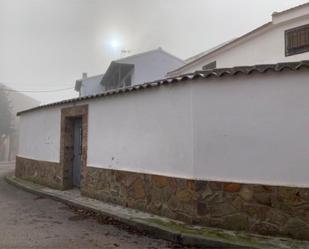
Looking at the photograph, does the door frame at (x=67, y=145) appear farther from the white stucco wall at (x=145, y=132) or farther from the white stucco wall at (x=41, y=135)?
the white stucco wall at (x=145, y=132)

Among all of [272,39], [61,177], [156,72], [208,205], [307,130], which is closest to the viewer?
[307,130]

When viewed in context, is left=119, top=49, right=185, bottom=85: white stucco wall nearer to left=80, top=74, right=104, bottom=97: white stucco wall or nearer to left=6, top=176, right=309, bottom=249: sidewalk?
left=80, top=74, right=104, bottom=97: white stucco wall

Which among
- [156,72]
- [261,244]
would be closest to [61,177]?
[261,244]

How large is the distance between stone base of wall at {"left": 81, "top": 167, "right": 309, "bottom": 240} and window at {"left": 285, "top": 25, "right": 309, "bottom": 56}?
610cm

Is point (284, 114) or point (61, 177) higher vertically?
point (284, 114)

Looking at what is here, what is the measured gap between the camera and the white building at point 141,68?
66.2 ft

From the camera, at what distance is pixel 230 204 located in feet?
17.1

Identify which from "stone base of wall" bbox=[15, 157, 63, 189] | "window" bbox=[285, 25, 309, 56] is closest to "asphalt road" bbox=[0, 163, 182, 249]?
"stone base of wall" bbox=[15, 157, 63, 189]

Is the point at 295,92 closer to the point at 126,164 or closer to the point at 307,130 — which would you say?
the point at 307,130

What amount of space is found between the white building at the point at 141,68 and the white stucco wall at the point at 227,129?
45.0ft

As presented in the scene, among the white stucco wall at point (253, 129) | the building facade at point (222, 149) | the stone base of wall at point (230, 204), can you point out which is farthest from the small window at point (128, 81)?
the white stucco wall at point (253, 129)

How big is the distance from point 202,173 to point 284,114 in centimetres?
181

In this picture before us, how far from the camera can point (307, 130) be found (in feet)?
15.9

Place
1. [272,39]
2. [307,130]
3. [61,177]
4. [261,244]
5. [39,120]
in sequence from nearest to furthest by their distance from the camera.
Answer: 1. [261,244]
2. [307,130]
3. [61,177]
4. [272,39]
5. [39,120]
